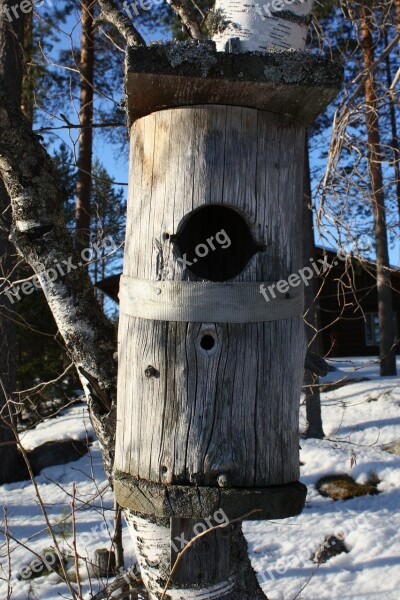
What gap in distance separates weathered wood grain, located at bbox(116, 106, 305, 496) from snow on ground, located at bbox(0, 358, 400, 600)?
1526mm

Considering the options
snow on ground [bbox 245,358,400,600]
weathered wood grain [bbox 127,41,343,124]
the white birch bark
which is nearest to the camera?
weathered wood grain [bbox 127,41,343,124]

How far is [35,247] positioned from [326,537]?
4336 mm

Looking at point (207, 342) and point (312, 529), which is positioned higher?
point (207, 342)

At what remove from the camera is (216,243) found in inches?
87.9

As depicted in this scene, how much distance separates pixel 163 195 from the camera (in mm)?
1971

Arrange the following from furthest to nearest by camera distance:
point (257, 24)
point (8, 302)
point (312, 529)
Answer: point (8, 302) → point (312, 529) → point (257, 24)

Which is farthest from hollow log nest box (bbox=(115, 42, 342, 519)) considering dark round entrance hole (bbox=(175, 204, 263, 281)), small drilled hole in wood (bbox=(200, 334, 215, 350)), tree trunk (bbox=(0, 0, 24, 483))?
tree trunk (bbox=(0, 0, 24, 483))

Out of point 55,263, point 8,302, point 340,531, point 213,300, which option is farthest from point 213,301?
point 8,302

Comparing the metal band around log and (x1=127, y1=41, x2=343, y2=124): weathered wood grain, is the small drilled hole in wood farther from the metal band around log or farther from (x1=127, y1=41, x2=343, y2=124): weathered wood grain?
(x1=127, y1=41, x2=343, y2=124): weathered wood grain

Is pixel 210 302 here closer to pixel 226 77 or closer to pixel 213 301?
pixel 213 301

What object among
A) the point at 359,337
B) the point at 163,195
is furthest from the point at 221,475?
the point at 359,337

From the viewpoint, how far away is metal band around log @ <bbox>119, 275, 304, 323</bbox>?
186 centimetres

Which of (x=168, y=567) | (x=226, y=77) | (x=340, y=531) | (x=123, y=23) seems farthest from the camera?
(x=340, y=531)

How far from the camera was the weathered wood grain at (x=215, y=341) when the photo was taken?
6.15 feet
